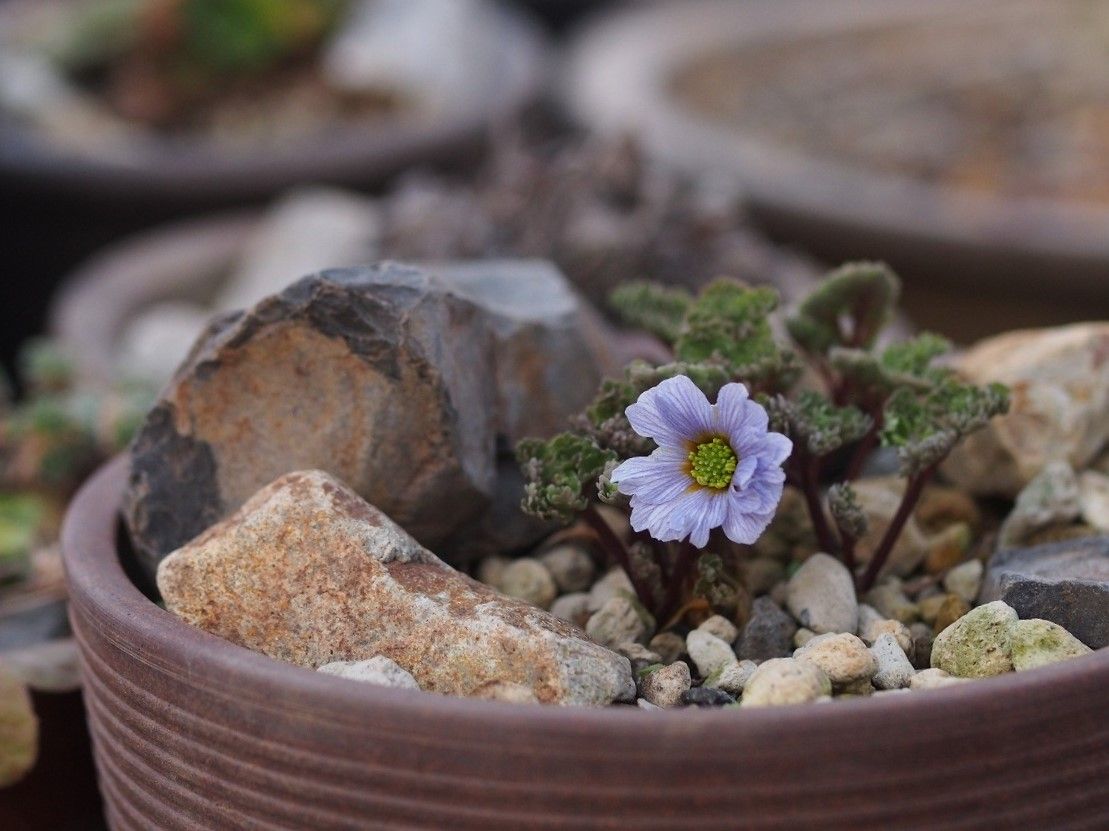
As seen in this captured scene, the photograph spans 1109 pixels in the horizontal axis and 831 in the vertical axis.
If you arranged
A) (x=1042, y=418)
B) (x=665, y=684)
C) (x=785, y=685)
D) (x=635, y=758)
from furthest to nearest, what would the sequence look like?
1. (x=1042, y=418)
2. (x=665, y=684)
3. (x=785, y=685)
4. (x=635, y=758)

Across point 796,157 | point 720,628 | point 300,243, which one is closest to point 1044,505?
point 720,628

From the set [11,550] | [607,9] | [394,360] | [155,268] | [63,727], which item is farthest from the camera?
[607,9]

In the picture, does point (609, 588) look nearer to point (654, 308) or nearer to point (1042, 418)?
point (654, 308)

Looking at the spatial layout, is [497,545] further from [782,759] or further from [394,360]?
[782,759]

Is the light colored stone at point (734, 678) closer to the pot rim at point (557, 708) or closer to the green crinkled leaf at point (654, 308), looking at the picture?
the pot rim at point (557, 708)

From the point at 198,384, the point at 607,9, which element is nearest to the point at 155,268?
the point at 198,384

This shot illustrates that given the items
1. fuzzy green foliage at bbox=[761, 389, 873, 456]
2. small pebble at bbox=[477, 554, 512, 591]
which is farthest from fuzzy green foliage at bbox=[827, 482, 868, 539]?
small pebble at bbox=[477, 554, 512, 591]

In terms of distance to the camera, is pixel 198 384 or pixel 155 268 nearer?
pixel 198 384

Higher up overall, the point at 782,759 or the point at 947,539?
the point at 782,759
